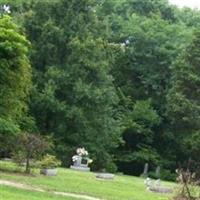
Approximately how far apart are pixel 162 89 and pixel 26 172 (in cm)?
3008

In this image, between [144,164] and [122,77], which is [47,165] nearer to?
[144,164]

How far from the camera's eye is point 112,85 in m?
49.6

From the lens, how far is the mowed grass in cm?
1745

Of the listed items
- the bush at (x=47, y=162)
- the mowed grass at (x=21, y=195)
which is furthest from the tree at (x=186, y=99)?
the mowed grass at (x=21, y=195)

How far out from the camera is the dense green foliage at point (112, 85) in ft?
149

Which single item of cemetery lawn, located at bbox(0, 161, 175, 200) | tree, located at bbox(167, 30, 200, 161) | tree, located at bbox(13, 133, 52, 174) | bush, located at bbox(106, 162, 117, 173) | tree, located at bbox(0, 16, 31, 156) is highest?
tree, located at bbox(167, 30, 200, 161)

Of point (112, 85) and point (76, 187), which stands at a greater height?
point (112, 85)

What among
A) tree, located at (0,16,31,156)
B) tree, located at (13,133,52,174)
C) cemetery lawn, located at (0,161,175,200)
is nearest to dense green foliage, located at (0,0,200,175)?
tree, located at (0,16,31,156)

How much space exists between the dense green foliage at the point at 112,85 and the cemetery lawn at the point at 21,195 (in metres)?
19.7

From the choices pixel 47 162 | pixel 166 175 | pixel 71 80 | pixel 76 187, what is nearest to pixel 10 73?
pixel 47 162

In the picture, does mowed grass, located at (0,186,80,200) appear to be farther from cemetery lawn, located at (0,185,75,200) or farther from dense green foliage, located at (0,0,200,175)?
dense green foliage, located at (0,0,200,175)

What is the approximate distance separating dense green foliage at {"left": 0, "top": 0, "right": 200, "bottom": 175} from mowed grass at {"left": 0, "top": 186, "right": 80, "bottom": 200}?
1968cm

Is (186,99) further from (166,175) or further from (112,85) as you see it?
(166,175)

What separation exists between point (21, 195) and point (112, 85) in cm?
3162
